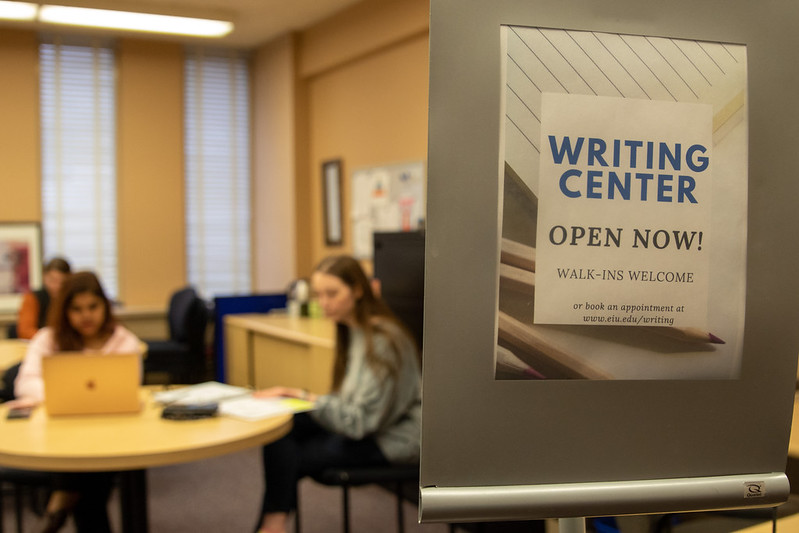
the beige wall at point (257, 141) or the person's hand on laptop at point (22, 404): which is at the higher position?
the beige wall at point (257, 141)

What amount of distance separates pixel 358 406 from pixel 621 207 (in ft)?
6.93

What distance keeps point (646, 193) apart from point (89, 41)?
21.4 feet

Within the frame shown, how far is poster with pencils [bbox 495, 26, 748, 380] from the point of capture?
2.25ft

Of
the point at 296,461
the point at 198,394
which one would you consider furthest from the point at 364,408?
the point at 198,394

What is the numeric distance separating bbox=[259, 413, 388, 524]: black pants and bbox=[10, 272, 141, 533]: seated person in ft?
2.11

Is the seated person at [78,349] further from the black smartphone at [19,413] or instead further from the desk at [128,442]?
the desk at [128,442]

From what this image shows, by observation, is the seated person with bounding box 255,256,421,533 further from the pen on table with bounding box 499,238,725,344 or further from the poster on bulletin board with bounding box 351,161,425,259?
the pen on table with bounding box 499,238,725,344

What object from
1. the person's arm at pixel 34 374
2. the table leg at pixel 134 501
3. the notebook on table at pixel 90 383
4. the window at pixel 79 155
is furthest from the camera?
the window at pixel 79 155

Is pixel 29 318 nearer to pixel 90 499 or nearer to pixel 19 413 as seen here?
pixel 90 499

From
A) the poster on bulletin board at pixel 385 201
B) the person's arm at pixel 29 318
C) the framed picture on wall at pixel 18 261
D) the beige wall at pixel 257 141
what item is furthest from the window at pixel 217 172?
the person's arm at pixel 29 318

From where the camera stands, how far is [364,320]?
112 inches

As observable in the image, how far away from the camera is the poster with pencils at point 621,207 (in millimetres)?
686

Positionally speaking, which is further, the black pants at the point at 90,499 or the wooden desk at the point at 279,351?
the wooden desk at the point at 279,351

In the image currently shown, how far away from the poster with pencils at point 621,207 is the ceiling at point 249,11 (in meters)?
4.72
